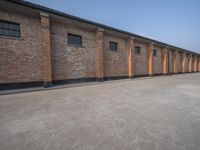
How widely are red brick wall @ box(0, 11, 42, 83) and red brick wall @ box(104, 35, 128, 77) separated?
6.90 m

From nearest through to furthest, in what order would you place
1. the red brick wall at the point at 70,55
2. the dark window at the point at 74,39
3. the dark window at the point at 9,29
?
the dark window at the point at 9,29 → the red brick wall at the point at 70,55 → the dark window at the point at 74,39

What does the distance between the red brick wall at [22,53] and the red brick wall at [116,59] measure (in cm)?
690

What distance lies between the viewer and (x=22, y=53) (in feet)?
25.9

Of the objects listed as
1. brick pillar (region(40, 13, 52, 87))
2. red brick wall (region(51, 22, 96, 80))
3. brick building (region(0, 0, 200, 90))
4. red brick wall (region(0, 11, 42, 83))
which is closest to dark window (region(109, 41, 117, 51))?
brick building (region(0, 0, 200, 90))

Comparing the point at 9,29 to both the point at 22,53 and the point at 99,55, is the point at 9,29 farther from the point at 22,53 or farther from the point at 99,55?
the point at 99,55

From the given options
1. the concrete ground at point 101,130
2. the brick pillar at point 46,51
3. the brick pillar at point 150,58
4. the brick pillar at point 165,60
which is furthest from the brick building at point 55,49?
the brick pillar at point 165,60

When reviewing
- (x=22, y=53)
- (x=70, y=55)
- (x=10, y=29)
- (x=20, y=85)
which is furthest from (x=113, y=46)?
(x=20, y=85)

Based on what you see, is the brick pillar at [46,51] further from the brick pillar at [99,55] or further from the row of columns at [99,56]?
the brick pillar at [99,55]

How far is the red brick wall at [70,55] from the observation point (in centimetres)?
928

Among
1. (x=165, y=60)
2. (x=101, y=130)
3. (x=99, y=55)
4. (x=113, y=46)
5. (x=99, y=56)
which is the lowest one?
(x=101, y=130)

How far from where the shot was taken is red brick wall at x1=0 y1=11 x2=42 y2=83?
7350 mm

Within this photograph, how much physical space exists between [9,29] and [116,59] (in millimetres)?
10475

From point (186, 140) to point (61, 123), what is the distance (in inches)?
113

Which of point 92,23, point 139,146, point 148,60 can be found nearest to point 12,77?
point 92,23
